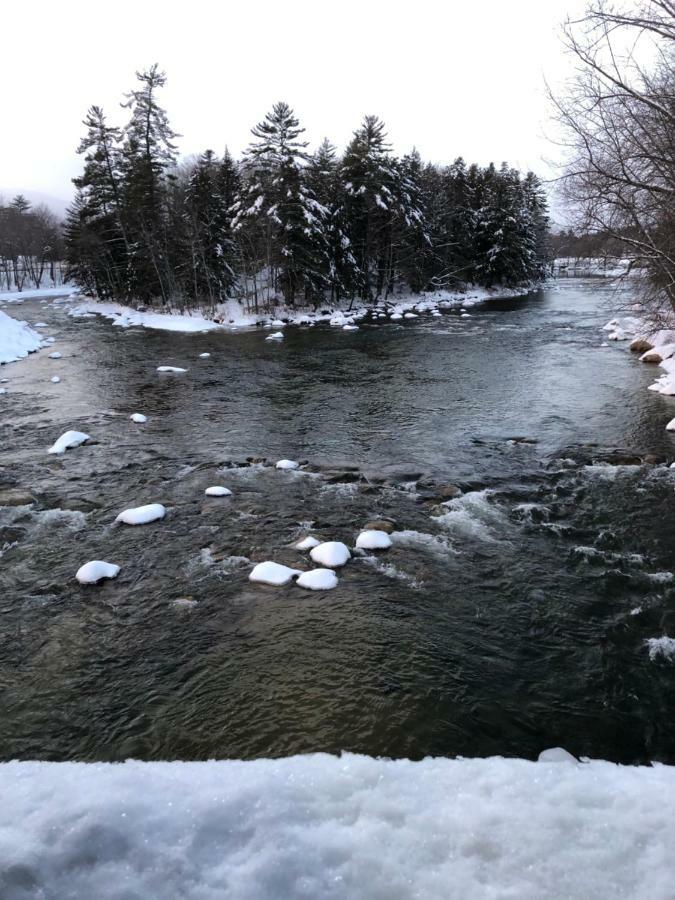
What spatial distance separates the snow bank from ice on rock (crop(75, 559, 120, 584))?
1731cm

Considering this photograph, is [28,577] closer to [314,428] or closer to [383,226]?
[314,428]

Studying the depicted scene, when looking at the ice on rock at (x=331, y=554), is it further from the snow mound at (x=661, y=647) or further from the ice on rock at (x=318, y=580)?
the snow mound at (x=661, y=647)

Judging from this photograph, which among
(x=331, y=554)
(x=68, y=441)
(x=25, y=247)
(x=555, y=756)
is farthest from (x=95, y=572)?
(x=25, y=247)

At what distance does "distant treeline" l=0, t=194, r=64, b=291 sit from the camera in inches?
2682

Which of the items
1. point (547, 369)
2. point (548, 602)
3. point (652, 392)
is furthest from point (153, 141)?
point (548, 602)

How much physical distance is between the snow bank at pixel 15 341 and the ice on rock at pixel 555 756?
71.8 feet

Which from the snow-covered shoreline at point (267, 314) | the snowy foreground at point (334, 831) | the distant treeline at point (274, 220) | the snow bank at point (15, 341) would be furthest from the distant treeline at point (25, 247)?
the snowy foreground at point (334, 831)

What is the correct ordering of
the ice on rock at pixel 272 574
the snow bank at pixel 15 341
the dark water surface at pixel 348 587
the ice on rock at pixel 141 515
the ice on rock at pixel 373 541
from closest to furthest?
the dark water surface at pixel 348 587 < the ice on rock at pixel 272 574 < the ice on rock at pixel 373 541 < the ice on rock at pixel 141 515 < the snow bank at pixel 15 341

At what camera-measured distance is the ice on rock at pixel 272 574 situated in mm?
5965

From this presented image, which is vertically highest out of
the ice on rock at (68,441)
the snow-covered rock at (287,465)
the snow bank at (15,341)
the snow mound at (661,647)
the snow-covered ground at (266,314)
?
the snow-covered ground at (266,314)

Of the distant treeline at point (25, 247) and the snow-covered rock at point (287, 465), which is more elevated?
the distant treeline at point (25, 247)

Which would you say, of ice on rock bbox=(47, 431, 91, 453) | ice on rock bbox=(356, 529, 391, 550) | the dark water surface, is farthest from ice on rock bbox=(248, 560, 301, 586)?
ice on rock bbox=(47, 431, 91, 453)

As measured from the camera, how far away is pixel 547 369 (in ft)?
55.4

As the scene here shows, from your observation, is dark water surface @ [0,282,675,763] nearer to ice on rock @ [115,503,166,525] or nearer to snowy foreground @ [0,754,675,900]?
ice on rock @ [115,503,166,525]
